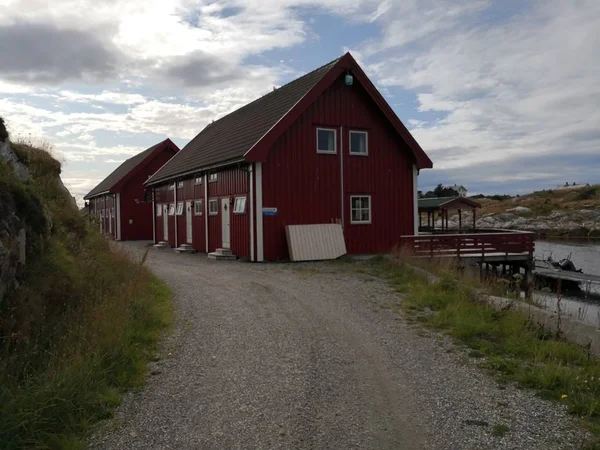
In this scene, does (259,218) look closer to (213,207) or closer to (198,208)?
(213,207)

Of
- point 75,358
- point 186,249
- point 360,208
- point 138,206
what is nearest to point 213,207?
point 186,249

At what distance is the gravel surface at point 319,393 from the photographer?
4.55 m

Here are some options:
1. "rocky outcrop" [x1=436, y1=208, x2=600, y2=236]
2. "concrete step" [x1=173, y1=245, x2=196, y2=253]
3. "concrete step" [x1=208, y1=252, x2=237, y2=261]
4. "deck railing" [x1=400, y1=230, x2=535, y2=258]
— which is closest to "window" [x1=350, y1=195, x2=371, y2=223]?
"deck railing" [x1=400, y1=230, x2=535, y2=258]

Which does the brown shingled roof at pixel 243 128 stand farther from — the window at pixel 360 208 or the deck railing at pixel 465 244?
the deck railing at pixel 465 244

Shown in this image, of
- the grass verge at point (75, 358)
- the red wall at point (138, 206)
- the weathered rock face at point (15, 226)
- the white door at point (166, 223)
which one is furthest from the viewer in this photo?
the red wall at point (138, 206)

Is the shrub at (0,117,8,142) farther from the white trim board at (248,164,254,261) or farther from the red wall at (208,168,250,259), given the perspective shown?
the red wall at (208,168,250,259)

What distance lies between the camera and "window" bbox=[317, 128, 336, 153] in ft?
62.8

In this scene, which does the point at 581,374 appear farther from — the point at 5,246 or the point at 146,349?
the point at 5,246

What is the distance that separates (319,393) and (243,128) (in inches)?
672

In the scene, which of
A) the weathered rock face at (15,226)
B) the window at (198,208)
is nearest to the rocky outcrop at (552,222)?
the window at (198,208)

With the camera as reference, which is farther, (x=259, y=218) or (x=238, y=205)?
(x=238, y=205)

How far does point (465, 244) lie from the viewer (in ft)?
64.3

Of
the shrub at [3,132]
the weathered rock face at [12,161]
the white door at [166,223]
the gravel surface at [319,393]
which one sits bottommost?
the gravel surface at [319,393]

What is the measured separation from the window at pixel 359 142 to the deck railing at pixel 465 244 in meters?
3.65
